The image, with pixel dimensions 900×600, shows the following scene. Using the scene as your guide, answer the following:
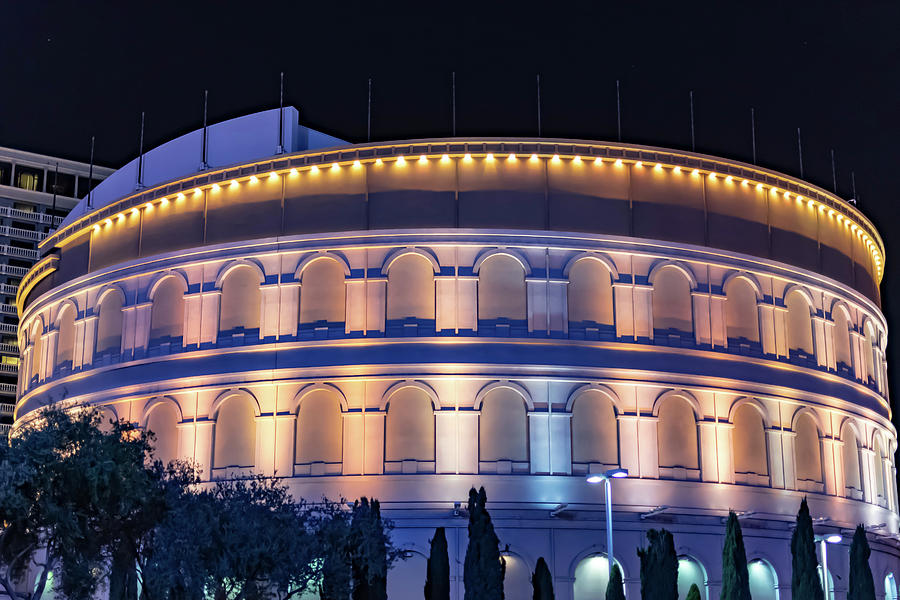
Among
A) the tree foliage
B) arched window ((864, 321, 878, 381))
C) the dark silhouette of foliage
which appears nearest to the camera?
the tree foliage

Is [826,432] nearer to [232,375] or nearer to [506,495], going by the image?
[506,495]

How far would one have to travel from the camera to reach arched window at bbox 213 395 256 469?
1779 inches

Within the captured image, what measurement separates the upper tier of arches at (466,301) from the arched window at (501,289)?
4 cm

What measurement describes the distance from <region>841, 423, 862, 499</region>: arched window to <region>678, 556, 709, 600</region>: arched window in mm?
8793

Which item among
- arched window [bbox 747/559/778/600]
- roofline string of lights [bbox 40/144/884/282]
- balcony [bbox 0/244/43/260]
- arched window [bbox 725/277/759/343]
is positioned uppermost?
balcony [bbox 0/244/43/260]

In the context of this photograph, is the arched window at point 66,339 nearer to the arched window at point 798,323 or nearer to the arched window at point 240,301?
the arched window at point 240,301

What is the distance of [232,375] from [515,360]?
33.9ft

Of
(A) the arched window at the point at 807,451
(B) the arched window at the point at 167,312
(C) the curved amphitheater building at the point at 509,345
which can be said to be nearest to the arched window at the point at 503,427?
(C) the curved amphitheater building at the point at 509,345

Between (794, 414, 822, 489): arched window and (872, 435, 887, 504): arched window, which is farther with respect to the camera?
(872, 435, 887, 504): arched window

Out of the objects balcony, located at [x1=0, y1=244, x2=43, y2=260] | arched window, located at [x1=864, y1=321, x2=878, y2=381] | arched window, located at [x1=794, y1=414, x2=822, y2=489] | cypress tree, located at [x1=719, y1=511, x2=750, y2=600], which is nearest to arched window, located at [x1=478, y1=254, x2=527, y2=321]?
cypress tree, located at [x1=719, y1=511, x2=750, y2=600]

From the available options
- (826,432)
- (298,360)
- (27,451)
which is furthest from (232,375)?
(826,432)

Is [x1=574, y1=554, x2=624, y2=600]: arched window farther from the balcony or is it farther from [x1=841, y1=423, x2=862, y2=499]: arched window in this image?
the balcony

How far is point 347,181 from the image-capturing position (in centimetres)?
4662

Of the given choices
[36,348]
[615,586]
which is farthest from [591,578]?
[36,348]
